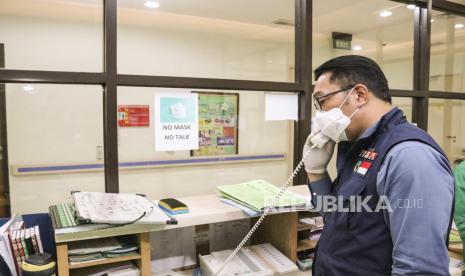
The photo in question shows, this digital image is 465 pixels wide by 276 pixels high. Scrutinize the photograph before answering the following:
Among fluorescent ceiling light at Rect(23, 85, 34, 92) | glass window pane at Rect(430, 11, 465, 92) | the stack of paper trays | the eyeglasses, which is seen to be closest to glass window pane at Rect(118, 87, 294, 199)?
fluorescent ceiling light at Rect(23, 85, 34, 92)

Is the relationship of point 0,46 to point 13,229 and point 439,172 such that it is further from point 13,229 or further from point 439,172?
point 439,172

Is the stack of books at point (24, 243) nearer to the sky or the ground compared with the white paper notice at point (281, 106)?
nearer to the ground

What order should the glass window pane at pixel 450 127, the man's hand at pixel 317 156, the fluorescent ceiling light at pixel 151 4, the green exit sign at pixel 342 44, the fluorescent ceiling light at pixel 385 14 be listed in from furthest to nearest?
the green exit sign at pixel 342 44
the fluorescent ceiling light at pixel 151 4
the glass window pane at pixel 450 127
the fluorescent ceiling light at pixel 385 14
the man's hand at pixel 317 156

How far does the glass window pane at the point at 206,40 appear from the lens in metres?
3.27

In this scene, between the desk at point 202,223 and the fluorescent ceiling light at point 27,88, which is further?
the fluorescent ceiling light at point 27,88

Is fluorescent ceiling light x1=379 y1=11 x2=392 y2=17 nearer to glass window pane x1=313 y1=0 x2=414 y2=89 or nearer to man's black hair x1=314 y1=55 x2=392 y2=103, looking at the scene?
glass window pane x1=313 y1=0 x2=414 y2=89

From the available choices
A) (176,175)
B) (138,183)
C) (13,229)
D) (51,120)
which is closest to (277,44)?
(176,175)

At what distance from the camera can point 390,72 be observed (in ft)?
9.81

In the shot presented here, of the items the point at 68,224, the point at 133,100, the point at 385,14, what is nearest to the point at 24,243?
the point at 68,224

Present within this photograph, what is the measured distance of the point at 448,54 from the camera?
3096 millimetres

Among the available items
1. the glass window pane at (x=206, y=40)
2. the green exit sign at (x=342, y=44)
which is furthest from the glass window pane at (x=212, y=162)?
the green exit sign at (x=342, y=44)

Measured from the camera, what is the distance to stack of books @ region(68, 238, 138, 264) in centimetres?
110

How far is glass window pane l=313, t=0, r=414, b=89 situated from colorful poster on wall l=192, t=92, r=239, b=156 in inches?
40.1

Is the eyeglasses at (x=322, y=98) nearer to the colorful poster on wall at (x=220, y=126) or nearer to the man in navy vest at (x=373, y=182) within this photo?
the man in navy vest at (x=373, y=182)
